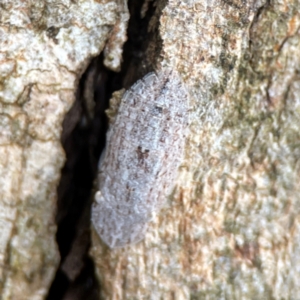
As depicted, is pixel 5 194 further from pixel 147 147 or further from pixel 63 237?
pixel 147 147

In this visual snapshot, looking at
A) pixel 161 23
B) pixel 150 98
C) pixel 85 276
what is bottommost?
pixel 85 276

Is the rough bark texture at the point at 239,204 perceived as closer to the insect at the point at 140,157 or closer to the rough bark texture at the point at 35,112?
the insect at the point at 140,157

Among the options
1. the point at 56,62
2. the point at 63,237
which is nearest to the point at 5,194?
the point at 63,237

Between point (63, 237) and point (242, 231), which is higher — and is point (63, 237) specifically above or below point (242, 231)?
below

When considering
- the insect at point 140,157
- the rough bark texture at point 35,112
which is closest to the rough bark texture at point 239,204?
the insect at point 140,157

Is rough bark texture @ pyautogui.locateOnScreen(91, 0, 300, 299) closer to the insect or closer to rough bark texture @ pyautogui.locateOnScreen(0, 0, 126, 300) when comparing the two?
the insect

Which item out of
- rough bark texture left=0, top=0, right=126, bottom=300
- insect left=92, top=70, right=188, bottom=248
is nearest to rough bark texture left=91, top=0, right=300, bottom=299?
insect left=92, top=70, right=188, bottom=248
